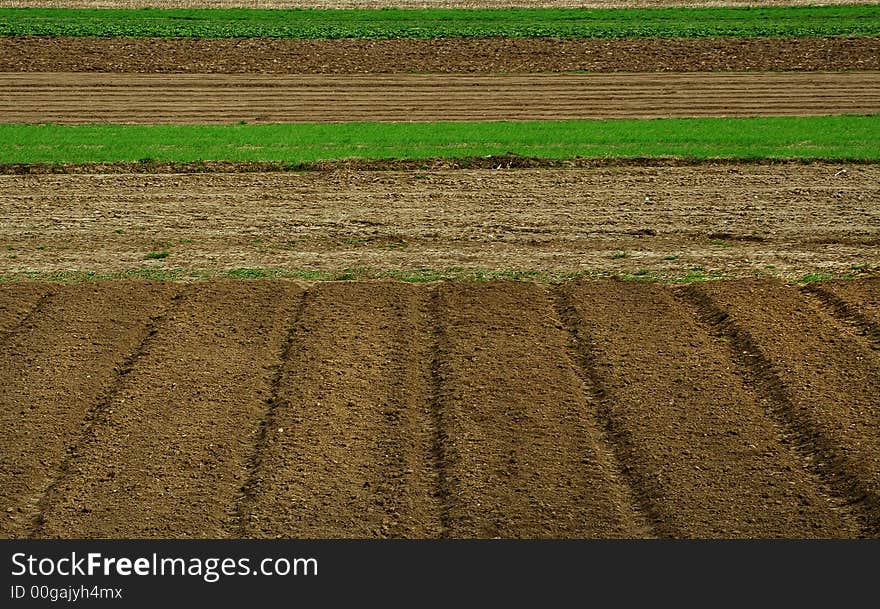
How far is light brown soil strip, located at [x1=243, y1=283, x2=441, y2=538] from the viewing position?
9375mm

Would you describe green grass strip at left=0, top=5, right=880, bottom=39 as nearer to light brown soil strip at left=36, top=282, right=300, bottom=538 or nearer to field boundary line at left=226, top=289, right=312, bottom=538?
light brown soil strip at left=36, top=282, right=300, bottom=538

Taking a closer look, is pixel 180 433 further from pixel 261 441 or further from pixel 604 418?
pixel 604 418

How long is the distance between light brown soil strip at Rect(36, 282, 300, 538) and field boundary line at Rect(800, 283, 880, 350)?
308 inches

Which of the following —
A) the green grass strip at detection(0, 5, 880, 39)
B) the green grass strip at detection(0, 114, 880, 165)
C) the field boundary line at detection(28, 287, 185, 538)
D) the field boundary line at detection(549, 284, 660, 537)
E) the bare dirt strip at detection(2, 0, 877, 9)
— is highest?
the bare dirt strip at detection(2, 0, 877, 9)

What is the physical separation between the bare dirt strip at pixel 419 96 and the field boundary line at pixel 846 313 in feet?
43.7

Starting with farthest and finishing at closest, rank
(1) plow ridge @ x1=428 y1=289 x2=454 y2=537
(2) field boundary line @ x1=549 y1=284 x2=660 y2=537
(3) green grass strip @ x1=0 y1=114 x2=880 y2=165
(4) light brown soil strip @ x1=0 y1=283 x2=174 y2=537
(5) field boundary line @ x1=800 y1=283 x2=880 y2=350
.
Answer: (3) green grass strip @ x1=0 y1=114 x2=880 y2=165, (5) field boundary line @ x1=800 y1=283 x2=880 y2=350, (4) light brown soil strip @ x1=0 y1=283 x2=174 y2=537, (1) plow ridge @ x1=428 y1=289 x2=454 y2=537, (2) field boundary line @ x1=549 y1=284 x2=660 y2=537

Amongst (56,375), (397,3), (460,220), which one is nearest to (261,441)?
(56,375)

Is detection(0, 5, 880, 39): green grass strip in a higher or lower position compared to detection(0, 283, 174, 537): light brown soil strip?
higher

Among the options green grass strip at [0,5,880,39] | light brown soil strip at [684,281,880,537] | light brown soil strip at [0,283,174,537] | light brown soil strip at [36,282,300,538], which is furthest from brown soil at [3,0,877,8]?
light brown soil strip at [36,282,300,538]

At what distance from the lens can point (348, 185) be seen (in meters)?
20.6

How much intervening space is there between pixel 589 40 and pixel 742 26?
7975mm

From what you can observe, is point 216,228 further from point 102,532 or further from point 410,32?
point 410,32

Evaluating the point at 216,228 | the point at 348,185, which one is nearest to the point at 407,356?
the point at 216,228

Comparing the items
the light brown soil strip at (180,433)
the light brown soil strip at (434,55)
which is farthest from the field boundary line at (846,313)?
the light brown soil strip at (434,55)
